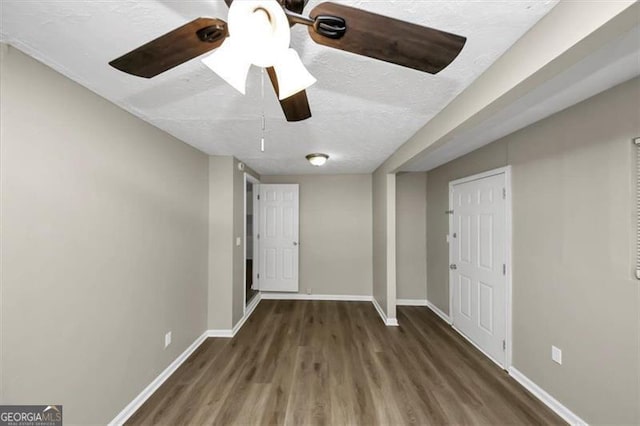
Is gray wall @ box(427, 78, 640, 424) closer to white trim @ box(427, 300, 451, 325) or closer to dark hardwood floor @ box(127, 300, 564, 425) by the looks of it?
dark hardwood floor @ box(127, 300, 564, 425)

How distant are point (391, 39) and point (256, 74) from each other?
2.88 feet

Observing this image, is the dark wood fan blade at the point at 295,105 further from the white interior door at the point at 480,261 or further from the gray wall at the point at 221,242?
the white interior door at the point at 480,261

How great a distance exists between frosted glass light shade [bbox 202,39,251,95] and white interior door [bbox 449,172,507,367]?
2654mm

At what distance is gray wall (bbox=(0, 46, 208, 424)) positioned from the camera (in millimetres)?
1172

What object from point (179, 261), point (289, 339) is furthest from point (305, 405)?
point (179, 261)

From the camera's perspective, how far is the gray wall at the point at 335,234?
171 inches

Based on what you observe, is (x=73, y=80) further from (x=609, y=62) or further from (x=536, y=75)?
(x=609, y=62)

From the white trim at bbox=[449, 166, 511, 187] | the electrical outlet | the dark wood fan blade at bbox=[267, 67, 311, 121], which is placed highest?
the dark wood fan blade at bbox=[267, 67, 311, 121]

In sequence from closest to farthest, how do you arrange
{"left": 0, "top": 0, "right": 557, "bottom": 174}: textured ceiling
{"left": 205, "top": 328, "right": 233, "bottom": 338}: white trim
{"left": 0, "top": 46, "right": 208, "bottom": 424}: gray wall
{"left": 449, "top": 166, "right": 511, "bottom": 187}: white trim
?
{"left": 0, "top": 0, "right": 557, "bottom": 174}: textured ceiling
{"left": 0, "top": 46, "right": 208, "bottom": 424}: gray wall
{"left": 449, "top": 166, "right": 511, "bottom": 187}: white trim
{"left": 205, "top": 328, "right": 233, "bottom": 338}: white trim

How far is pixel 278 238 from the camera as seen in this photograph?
14.4 feet

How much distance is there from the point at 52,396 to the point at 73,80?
1791 mm

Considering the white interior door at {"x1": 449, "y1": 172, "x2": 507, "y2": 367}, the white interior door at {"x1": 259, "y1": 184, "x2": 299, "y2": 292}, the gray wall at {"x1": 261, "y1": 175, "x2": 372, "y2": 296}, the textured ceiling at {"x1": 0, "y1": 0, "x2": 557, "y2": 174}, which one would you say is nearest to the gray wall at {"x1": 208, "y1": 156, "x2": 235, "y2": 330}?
the textured ceiling at {"x1": 0, "y1": 0, "x2": 557, "y2": 174}

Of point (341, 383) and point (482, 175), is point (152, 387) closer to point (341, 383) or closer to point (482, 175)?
point (341, 383)

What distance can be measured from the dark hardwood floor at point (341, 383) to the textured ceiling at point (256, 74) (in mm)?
2287
